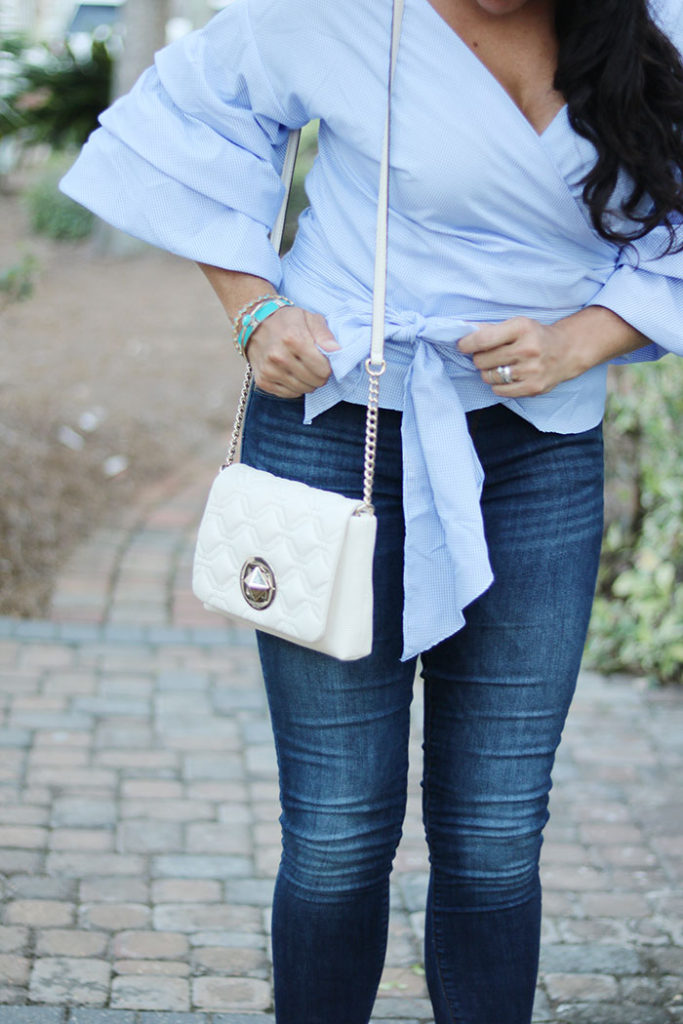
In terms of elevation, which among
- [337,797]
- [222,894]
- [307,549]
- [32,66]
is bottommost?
[32,66]

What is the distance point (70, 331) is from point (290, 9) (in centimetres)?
A: 743

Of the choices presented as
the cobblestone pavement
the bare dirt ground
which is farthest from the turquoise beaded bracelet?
the bare dirt ground

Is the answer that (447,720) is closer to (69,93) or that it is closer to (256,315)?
(256,315)

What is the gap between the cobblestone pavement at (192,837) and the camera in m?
2.62

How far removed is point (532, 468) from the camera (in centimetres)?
178

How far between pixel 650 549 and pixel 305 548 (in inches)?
114

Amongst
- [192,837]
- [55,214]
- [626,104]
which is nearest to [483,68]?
[626,104]

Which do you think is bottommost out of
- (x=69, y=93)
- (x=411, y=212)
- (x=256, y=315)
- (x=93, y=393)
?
(x=69, y=93)

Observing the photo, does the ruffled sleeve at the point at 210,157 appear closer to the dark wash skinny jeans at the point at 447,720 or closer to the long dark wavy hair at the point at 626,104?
the dark wash skinny jeans at the point at 447,720

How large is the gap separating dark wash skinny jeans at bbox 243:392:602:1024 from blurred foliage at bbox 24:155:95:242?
1112 centimetres

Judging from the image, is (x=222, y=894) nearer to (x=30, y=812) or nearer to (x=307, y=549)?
(x=30, y=812)

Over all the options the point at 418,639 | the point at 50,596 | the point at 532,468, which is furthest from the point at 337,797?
the point at 50,596

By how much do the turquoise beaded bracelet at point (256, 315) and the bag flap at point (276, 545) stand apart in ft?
0.57

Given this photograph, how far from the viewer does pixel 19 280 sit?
5.57 metres
